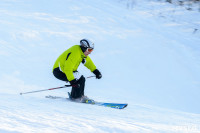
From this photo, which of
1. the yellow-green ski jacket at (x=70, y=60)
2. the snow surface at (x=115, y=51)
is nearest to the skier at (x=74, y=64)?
the yellow-green ski jacket at (x=70, y=60)

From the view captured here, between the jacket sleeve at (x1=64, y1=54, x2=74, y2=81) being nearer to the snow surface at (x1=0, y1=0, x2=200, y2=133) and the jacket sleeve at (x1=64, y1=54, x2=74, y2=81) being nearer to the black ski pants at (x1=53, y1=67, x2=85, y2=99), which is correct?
the black ski pants at (x1=53, y1=67, x2=85, y2=99)

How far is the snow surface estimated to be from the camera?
7311 millimetres

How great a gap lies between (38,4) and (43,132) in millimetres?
11263

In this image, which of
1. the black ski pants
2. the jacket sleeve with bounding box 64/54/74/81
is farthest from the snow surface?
the jacket sleeve with bounding box 64/54/74/81

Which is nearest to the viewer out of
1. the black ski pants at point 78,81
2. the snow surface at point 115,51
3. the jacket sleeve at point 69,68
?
the jacket sleeve at point 69,68

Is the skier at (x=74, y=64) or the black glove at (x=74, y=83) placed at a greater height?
the skier at (x=74, y=64)

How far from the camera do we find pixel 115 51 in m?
10.1

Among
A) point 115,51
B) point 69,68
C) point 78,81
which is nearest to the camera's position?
point 69,68

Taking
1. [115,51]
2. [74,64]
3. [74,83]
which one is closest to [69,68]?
[74,64]

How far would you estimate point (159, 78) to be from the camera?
28.9 feet

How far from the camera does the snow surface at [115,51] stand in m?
7.31

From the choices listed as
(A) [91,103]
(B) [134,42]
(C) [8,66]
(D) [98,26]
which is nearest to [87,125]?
(A) [91,103]

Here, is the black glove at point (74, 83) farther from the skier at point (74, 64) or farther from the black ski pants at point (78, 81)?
the black ski pants at point (78, 81)

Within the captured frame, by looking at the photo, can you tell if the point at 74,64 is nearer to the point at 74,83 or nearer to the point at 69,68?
the point at 69,68
